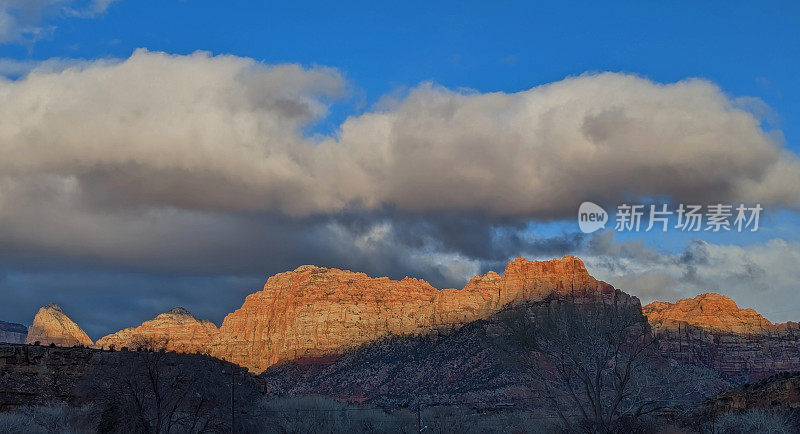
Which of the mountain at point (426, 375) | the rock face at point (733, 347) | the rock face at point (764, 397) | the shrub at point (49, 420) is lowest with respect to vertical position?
the shrub at point (49, 420)

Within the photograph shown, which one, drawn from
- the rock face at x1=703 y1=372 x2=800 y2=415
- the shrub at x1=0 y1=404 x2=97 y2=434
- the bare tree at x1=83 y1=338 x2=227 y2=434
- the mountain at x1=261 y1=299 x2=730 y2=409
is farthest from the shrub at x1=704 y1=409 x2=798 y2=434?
the mountain at x1=261 y1=299 x2=730 y2=409

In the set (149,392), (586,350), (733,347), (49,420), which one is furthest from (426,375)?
(49,420)

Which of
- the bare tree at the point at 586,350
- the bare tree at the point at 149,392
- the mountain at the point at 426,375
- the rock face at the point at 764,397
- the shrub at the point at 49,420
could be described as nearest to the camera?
the shrub at the point at 49,420

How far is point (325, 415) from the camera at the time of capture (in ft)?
195

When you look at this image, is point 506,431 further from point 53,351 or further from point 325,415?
point 53,351

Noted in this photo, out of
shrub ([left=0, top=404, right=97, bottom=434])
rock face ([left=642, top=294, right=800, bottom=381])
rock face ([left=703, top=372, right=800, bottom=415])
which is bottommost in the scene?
shrub ([left=0, top=404, right=97, bottom=434])

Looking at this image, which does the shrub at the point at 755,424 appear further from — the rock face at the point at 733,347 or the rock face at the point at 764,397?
the rock face at the point at 733,347

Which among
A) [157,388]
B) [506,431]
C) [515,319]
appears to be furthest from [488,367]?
[157,388]

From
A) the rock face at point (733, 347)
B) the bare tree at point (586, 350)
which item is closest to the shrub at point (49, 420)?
the bare tree at point (586, 350)

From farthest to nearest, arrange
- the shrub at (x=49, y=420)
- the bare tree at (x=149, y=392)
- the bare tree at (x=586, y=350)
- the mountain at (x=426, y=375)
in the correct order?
the mountain at (x=426, y=375), the bare tree at (x=586, y=350), the bare tree at (x=149, y=392), the shrub at (x=49, y=420)

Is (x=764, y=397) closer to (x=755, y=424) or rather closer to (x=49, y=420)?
(x=755, y=424)

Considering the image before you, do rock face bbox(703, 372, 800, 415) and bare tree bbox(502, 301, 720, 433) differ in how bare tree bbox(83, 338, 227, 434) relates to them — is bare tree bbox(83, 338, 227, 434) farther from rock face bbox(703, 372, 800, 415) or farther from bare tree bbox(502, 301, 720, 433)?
rock face bbox(703, 372, 800, 415)

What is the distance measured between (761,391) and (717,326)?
155346mm

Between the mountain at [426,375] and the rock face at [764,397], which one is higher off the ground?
the mountain at [426,375]
